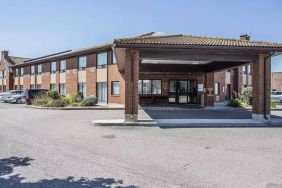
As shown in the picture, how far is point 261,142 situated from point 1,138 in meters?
8.74

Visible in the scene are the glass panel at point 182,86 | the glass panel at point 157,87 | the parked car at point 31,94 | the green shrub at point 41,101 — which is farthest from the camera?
the parked car at point 31,94

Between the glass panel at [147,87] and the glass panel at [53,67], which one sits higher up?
the glass panel at [53,67]

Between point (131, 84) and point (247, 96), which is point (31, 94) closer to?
point (131, 84)

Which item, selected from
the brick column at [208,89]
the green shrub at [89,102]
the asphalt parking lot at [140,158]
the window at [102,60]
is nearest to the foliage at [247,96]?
the brick column at [208,89]

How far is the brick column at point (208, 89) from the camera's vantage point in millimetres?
24328

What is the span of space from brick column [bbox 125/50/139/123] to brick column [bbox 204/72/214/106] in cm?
1254

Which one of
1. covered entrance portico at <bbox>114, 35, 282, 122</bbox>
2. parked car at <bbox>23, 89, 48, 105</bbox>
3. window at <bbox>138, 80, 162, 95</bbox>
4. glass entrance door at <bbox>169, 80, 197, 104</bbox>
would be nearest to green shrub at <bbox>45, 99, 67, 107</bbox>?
parked car at <bbox>23, 89, 48, 105</bbox>

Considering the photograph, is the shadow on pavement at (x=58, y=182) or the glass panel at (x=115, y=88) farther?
the glass panel at (x=115, y=88)

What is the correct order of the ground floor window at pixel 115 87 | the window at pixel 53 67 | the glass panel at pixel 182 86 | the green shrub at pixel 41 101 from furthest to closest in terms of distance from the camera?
1. the window at pixel 53 67
2. the glass panel at pixel 182 86
3. the ground floor window at pixel 115 87
4. the green shrub at pixel 41 101

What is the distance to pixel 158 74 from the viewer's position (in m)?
25.3

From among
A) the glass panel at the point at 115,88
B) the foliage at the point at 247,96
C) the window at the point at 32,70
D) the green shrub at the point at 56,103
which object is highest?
the window at the point at 32,70

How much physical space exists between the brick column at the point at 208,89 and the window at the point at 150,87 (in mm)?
4163

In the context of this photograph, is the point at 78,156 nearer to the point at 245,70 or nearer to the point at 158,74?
the point at 158,74

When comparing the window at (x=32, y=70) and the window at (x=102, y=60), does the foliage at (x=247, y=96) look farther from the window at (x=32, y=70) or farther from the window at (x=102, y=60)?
the window at (x=32, y=70)
